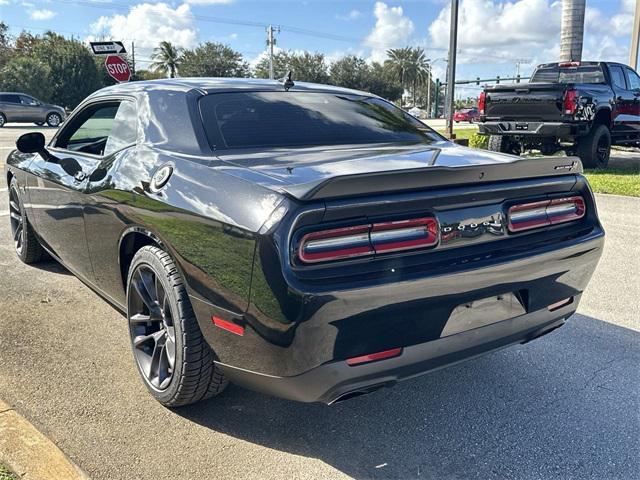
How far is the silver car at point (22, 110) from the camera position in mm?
29000

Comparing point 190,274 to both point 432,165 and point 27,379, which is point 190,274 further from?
point 27,379

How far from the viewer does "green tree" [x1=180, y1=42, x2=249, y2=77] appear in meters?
66.6

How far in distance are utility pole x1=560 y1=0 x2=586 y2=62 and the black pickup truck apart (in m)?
5.91

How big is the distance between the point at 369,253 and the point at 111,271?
1.68 metres

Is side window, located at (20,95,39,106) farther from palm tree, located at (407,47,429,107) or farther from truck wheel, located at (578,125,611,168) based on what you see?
palm tree, located at (407,47,429,107)

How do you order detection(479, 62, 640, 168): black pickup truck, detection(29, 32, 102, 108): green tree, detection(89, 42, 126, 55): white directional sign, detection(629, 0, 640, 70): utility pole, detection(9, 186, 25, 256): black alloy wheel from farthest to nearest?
detection(29, 32, 102, 108): green tree
detection(629, 0, 640, 70): utility pole
detection(89, 42, 126, 55): white directional sign
detection(479, 62, 640, 168): black pickup truck
detection(9, 186, 25, 256): black alloy wheel

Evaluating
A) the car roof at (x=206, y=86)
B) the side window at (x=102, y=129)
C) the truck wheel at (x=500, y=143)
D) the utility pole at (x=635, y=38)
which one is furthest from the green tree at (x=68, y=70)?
the car roof at (x=206, y=86)

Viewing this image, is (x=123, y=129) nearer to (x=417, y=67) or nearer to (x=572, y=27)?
(x=572, y=27)

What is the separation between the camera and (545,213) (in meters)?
2.74

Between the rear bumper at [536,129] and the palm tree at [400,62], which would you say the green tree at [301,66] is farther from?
the rear bumper at [536,129]

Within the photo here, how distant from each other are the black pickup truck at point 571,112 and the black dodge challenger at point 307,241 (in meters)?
7.80

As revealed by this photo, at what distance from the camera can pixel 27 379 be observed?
10.2ft

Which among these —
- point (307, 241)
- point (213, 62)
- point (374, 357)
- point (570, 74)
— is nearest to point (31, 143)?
point (307, 241)

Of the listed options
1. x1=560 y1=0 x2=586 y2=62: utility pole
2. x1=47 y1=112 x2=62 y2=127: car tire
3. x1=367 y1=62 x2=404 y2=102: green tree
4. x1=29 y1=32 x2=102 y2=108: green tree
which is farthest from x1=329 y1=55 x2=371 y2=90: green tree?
x1=560 y1=0 x2=586 y2=62: utility pole
